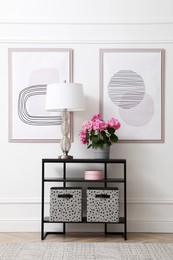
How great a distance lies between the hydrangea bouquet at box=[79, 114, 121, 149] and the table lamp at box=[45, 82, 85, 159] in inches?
6.1


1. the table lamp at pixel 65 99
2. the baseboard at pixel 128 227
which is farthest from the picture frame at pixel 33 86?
the baseboard at pixel 128 227

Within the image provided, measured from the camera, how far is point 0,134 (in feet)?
14.4

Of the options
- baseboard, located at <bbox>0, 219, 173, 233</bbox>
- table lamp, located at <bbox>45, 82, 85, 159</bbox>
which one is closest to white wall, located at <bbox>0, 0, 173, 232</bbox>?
baseboard, located at <bbox>0, 219, 173, 233</bbox>

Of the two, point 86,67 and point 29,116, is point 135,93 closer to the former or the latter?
point 86,67

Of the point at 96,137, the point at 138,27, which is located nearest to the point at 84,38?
the point at 138,27

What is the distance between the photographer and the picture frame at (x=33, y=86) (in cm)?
438

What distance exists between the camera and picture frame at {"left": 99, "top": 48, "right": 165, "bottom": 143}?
4371mm

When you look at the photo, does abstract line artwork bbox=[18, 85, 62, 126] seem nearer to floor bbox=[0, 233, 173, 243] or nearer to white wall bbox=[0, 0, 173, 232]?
white wall bbox=[0, 0, 173, 232]

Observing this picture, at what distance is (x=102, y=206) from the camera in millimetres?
3988

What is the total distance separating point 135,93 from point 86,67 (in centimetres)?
55

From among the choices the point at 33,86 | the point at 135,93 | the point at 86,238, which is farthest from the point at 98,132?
the point at 86,238

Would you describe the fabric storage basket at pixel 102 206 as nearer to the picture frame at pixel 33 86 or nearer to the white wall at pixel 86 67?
the white wall at pixel 86 67

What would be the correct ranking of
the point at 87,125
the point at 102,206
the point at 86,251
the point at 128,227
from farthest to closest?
the point at 128,227, the point at 87,125, the point at 102,206, the point at 86,251

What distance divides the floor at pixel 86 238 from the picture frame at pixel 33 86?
3.01ft
